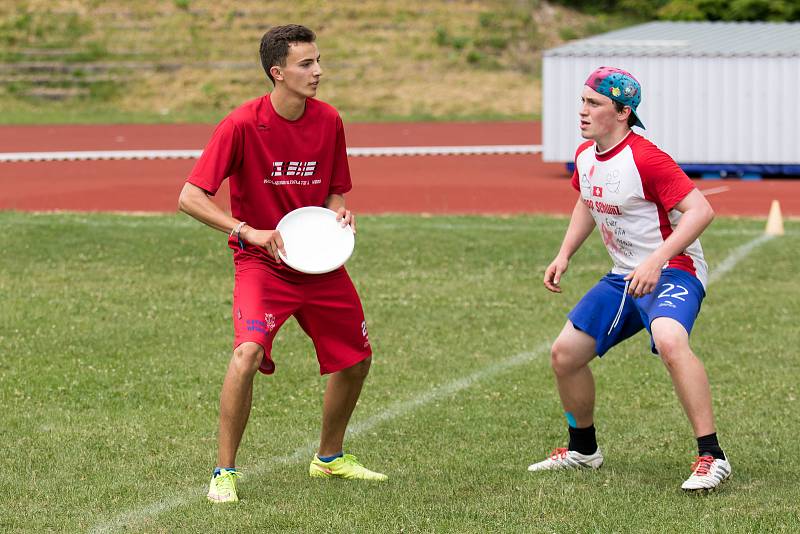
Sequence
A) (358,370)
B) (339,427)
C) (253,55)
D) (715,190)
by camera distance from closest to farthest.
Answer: (358,370)
(339,427)
(715,190)
(253,55)

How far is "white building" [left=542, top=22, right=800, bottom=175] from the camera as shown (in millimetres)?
25172

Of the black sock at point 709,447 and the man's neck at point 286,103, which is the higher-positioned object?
the man's neck at point 286,103

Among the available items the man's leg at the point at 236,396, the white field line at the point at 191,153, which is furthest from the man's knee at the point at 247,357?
the white field line at the point at 191,153

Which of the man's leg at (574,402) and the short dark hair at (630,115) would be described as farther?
the man's leg at (574,402)

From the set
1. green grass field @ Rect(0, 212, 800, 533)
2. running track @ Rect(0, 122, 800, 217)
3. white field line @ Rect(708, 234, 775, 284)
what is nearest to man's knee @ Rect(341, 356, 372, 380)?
green grass field @ Rect(0, 212, 800, 533)

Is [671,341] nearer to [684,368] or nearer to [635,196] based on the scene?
[684,368]

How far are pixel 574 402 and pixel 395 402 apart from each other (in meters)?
1.91

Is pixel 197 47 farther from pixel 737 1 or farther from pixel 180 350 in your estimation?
pixel 180 350

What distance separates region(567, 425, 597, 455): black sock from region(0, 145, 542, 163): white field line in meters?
22.7

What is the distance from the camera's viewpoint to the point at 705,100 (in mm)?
25562

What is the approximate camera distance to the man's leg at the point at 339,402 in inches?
261

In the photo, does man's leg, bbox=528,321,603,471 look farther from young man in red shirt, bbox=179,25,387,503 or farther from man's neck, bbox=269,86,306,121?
man's neck, bbox=269,86,306,121

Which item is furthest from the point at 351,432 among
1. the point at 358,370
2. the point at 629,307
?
the point at 629,307

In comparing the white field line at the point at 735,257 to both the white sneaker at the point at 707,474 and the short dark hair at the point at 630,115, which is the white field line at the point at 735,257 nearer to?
the short dark hair at the point at 630,115
